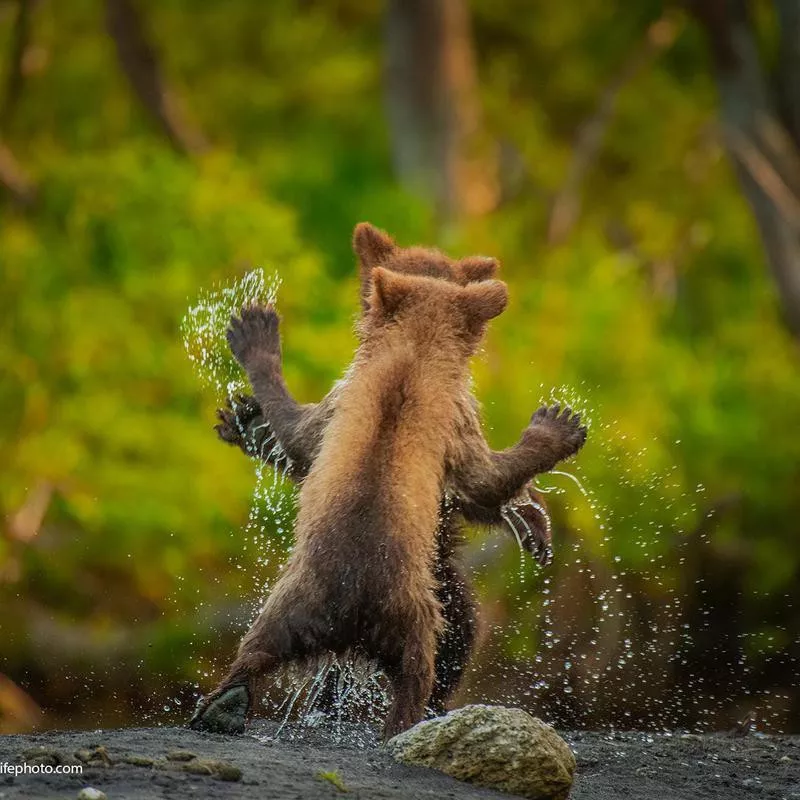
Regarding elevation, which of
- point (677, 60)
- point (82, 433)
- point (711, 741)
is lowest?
point (711, 741)

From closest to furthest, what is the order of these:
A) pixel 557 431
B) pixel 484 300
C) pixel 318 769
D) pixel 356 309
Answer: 1. pixel 318 769
2. pixel 484 300
3. pixel 557 431
4. pixel 356 309

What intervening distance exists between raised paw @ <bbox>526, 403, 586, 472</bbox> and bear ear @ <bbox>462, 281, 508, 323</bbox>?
1.81 ft

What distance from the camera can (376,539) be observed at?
668 cm

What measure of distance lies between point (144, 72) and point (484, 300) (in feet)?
44.6

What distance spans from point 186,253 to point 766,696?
6437mm

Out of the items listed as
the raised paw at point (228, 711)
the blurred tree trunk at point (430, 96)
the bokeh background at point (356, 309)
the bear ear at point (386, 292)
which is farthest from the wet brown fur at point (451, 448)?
the blurred tree trunk at point (430, 96)

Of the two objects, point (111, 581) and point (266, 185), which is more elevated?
point (266, 185)

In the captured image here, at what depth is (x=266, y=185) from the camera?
60.7 feet

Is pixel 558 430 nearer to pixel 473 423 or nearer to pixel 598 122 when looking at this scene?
pixel 473 423

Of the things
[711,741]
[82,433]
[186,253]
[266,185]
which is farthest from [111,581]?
[711,741]

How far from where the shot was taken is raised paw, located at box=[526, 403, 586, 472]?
7602 millimetres

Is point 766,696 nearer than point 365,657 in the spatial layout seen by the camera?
No

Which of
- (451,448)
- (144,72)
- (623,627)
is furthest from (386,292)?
(144,72)

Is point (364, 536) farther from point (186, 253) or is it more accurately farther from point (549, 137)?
point (549, 137)
